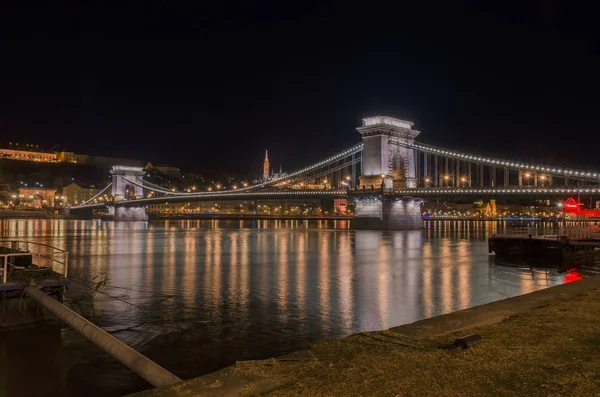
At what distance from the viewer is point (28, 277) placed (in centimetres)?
1259

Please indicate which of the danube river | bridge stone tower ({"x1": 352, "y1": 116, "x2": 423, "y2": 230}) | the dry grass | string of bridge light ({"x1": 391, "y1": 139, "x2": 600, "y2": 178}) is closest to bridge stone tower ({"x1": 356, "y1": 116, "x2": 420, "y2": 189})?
bridge stone tower ({"x1": 352, "y1": 116, "x2": 423, "y2": 230})

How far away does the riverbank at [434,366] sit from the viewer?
5.21 meters

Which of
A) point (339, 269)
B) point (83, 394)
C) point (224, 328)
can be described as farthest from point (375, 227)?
point (83, 394)

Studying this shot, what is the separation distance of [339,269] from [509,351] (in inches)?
737

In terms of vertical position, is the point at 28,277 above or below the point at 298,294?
above

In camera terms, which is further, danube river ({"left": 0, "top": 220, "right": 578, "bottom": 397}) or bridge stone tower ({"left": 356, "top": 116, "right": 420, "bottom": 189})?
bridge stone tower ({"left": 356, "top": 116, "right": 420, "bottom": 189})

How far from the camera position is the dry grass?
5.16 m

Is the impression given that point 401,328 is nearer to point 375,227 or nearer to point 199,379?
point 199,379

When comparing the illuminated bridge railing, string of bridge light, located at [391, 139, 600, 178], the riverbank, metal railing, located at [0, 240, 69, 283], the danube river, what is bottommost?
the danube river

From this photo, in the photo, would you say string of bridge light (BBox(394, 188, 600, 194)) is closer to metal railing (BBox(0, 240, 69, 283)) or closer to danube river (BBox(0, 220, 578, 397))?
danube river (BBox(0, 220, 578, 397))

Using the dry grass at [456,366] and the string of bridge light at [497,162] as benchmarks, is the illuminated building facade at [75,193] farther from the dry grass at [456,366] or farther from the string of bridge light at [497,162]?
the dry grass at [456,366]

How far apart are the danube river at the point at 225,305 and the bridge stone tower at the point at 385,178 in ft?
119

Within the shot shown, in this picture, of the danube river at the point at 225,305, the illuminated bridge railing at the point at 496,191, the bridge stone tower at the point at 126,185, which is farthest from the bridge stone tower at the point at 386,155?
the bridge stone tower at the point at 126,185

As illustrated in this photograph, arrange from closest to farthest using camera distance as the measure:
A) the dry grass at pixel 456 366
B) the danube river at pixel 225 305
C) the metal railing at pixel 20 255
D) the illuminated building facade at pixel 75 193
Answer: the dry grass at pixel 456 366 < the danube river at pixel 225 305 < the metal railing at pixel 20 255 < the illuminated building facade at pixel 75 193
